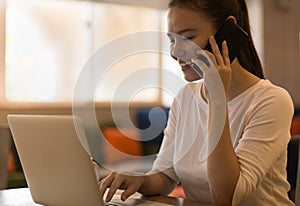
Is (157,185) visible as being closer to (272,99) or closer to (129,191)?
Result: (129,191)

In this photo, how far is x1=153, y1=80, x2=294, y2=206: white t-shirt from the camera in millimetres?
1233

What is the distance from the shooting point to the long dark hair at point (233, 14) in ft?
4.40

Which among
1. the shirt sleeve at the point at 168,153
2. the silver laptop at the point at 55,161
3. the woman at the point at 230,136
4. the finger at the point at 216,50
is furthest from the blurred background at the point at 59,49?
the silver laptop at the point at 55,161

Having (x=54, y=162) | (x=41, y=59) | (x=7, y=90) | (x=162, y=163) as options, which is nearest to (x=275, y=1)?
(x=41, y=59)

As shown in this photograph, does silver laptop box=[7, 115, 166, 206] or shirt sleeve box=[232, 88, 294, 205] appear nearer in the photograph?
silver laptop box=[7, 115, 166, 206]

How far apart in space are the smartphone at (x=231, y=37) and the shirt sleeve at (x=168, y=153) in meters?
0.39

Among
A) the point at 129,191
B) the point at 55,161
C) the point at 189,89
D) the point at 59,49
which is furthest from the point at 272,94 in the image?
the point at 59,49

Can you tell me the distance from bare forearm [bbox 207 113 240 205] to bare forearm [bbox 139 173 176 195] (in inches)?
9.6

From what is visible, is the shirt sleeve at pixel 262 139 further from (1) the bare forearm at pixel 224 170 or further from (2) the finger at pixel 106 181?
(2) the finger at pixel 106 181

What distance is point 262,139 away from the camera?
48.9 inches

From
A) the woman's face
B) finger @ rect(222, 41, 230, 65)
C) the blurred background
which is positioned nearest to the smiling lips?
the woman's face

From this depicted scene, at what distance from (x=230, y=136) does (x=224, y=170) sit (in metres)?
0.10

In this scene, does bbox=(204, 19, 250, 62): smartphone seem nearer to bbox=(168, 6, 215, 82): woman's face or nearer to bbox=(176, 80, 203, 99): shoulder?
bbox=(168, 6, 215, 82): woman's face

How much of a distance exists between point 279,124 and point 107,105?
10.2 ft
